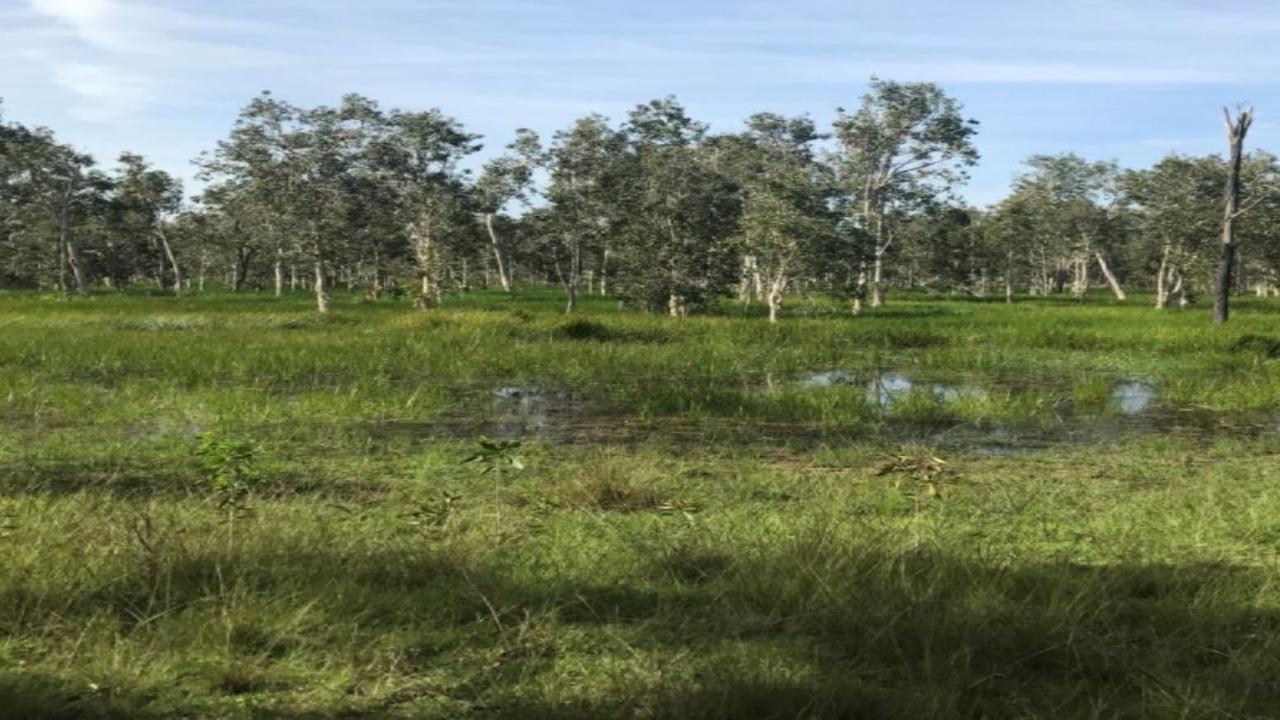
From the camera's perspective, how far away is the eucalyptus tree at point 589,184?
40.1 metres

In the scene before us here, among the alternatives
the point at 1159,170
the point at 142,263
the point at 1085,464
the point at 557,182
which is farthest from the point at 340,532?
the point at 142,263

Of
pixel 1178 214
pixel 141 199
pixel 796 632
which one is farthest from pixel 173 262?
pixel 796 632

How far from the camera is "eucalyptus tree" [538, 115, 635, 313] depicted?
132 feet

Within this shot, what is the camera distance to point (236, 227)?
5584 cm

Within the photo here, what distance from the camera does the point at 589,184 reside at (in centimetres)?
4081

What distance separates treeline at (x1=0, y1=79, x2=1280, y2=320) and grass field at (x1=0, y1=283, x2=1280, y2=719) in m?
23.5

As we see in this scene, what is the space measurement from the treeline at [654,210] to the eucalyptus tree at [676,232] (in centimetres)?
9

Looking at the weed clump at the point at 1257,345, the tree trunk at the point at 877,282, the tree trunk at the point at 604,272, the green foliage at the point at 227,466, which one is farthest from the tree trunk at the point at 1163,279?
the green foliage at the point at 227,466

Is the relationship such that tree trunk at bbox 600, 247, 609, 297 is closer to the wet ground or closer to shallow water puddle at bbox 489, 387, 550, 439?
shallow water puddle at bbox 489, 387, 550, 439

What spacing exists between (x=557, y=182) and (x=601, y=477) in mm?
Result: 36284

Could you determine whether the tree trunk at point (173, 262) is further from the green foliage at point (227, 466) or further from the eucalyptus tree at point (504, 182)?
the green foliage at point (227, 466)

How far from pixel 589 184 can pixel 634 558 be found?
37.0 m

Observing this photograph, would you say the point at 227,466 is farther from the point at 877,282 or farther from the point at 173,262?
the point at 173,262

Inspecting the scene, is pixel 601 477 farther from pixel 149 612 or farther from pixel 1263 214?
pixel 1263 214
